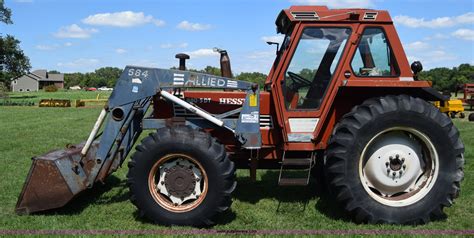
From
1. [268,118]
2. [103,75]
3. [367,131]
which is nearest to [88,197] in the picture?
[268,118]

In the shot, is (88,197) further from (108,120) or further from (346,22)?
(346,22)

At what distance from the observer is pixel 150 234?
4922mm

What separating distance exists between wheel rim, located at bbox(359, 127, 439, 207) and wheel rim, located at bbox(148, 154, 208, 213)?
1894mm

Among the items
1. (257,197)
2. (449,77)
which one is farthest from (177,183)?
(449,77)

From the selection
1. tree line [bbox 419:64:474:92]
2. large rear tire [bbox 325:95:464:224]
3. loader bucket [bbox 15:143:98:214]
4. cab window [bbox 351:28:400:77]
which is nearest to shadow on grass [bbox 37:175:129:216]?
loader bucket [bbox 15:143:98:214]

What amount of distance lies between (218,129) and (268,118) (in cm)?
68

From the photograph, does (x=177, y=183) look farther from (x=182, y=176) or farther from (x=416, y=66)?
(x=416, y=66)

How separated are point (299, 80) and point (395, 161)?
4.91 ft

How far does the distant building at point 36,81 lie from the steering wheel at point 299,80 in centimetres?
11199

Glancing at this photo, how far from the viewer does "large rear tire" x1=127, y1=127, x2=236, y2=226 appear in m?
5.14

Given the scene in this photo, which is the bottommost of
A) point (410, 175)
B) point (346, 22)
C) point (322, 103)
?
point (410, 175)

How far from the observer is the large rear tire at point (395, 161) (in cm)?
516

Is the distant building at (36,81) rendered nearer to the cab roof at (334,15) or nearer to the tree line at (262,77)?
the tree line at (262,77)

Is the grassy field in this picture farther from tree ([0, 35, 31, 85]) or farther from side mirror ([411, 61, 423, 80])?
tree ([0, 35, 31, 85])
